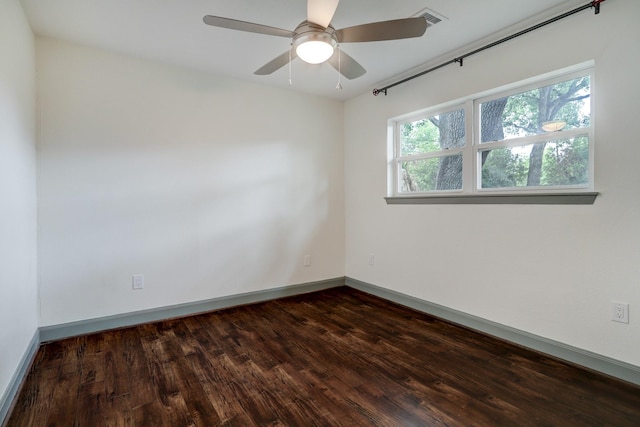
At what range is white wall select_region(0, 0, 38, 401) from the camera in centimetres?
172

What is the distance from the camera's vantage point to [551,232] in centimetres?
226

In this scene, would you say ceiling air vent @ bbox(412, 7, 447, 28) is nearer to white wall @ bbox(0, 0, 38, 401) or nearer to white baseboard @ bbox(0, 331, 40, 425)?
white wall @ bbox(0, 0, 38, 401)

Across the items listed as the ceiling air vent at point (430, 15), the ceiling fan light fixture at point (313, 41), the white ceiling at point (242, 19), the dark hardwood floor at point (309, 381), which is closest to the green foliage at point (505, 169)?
the white ceiling at point (242, 19)

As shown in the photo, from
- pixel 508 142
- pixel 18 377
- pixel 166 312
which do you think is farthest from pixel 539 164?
pixel 18 377

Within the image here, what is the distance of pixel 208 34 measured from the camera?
8.04 feet

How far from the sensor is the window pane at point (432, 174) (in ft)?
9.83

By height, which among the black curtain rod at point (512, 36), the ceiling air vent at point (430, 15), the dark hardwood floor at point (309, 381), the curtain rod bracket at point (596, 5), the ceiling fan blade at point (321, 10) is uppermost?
the ceiling air vent at point (430, 15)

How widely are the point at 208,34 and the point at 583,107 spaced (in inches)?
111

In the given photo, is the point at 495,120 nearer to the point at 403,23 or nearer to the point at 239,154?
the point at 403,23

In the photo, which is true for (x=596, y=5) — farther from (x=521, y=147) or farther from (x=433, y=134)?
(x=433, y=134)

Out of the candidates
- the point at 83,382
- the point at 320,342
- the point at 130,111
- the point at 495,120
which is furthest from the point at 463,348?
the point at 130,111

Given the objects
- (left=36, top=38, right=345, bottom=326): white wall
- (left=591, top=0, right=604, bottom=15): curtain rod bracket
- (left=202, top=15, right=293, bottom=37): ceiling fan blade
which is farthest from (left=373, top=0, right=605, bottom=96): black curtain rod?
(left=202, top=15, right=293, bottom=37): ceiling fan blade

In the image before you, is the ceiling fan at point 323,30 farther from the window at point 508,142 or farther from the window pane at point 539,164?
the window pane at point 539,164

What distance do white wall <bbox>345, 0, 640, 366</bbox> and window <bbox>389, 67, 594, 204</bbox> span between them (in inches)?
5.1
